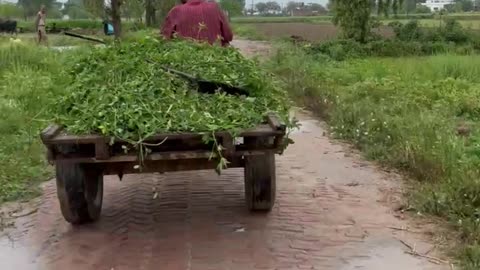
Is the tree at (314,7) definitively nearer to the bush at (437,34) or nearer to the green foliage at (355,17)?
the bush at (437,34)

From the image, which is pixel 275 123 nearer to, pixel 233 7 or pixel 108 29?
pixel 108 29

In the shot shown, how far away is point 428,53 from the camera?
87.2 ft

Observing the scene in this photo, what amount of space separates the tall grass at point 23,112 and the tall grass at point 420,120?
12.1 feet

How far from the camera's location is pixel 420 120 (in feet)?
33.2

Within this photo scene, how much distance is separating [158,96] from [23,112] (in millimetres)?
6206

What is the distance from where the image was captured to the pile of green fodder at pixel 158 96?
5.69 metres

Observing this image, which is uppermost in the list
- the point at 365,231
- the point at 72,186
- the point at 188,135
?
the point at 188,135

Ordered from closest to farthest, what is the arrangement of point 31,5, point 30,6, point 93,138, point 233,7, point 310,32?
point 93,138 < point 310,32 < point 30,6 < point 31,5 < point 233,7

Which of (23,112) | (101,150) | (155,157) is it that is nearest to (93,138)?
(101,150)

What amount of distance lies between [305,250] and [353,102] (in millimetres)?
6768

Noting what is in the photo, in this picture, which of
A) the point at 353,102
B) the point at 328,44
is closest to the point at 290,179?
the point at 353,102

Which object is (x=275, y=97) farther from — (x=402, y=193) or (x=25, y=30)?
(x=25, y=30)

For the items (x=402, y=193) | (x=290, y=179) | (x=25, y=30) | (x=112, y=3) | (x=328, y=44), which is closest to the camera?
(x=402, y=193)

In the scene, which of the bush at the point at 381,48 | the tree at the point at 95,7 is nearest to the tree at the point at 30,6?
the tree at the point at 95,7
